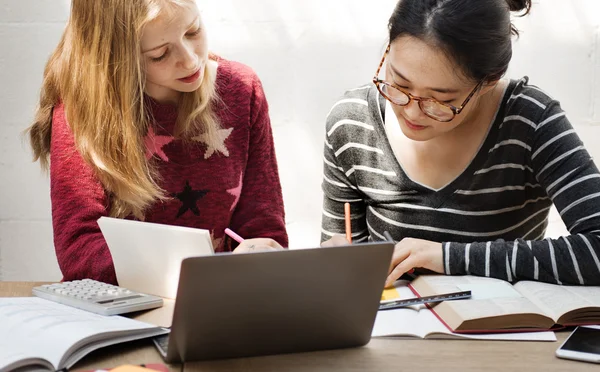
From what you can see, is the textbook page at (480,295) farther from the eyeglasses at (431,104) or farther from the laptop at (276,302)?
the eyeglasses at (431,104)

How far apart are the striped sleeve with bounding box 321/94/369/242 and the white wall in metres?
0.56

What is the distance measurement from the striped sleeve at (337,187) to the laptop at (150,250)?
490 millimetres

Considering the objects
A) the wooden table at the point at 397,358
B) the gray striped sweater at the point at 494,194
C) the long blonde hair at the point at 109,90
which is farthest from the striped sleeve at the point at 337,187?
the wooden table at the point at 397,358

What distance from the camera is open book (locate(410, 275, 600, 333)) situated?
3.41 ft

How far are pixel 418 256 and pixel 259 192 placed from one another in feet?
1.67

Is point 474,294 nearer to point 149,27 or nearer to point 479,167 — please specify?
point 479,167

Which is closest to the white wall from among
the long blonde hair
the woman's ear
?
the long blonde hair

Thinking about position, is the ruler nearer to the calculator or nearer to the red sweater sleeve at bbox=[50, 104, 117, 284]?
the calculator

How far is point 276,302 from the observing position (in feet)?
2.99

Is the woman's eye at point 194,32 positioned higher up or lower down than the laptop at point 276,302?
higher up

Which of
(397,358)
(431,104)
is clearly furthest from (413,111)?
(397,358)

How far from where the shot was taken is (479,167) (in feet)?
4.82

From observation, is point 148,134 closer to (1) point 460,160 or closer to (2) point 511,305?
(1) point 460,160

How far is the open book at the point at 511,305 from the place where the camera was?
3.41 feet
